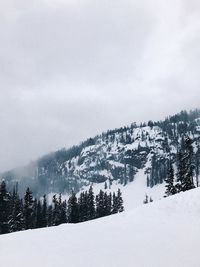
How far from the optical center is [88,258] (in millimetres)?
21906

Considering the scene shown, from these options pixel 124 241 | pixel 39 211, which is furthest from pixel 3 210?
pixel 124 241

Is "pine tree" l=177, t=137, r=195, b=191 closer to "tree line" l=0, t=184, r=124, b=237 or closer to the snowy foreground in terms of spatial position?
"tree line" l=0, t=184, r=124, b=237

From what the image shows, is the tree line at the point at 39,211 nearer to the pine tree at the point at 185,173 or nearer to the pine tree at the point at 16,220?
the pine tree at the point at 16,220

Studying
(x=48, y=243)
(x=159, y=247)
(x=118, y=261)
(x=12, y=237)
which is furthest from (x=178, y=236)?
(x=12, y=237)

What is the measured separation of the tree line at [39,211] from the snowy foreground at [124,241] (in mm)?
33850

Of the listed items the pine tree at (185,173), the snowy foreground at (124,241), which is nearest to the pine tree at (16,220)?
the pine tree at (185,173)

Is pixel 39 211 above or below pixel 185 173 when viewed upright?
below

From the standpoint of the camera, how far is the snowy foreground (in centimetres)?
2130

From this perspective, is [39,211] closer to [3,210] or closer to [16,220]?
[16,220]

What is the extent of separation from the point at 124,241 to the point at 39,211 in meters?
68.6

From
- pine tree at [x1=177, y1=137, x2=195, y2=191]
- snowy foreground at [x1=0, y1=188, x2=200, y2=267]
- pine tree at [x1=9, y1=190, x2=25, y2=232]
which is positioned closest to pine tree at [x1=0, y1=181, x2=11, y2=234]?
pine tree at [x1=9, y1=190, x2=25, y2=232]

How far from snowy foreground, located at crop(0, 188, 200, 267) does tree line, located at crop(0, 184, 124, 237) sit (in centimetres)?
3385

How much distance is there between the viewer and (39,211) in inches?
3590

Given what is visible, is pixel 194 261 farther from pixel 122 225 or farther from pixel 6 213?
pixel 6 213
